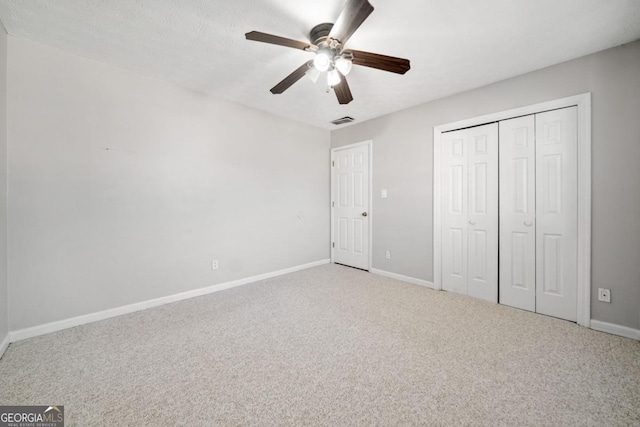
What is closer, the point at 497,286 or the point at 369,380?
the point at 369,380

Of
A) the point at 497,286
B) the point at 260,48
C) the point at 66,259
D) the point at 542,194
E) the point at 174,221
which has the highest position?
the point at 260,48

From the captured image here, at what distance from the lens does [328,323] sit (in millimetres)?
2312

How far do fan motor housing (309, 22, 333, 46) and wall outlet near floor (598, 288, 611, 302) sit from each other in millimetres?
3056

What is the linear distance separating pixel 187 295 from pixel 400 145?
11.0 ft

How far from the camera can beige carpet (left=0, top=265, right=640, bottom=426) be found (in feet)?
4.36

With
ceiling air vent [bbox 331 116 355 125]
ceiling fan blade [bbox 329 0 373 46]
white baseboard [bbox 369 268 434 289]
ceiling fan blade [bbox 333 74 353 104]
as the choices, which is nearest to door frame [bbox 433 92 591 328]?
white baseboard [bbox 369 268 434 289]

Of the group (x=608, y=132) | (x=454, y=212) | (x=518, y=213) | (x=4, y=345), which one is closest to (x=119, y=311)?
(x=4, y=345)

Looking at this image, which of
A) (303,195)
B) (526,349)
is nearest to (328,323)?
(526,349)

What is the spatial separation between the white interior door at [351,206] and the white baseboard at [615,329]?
A: 2.47 meters

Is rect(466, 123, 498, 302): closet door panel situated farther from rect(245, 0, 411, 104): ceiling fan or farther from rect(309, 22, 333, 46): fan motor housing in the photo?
rect(309, 22, 333, 46): fan motor housing

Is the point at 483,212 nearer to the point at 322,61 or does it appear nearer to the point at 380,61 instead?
the point at 380,61

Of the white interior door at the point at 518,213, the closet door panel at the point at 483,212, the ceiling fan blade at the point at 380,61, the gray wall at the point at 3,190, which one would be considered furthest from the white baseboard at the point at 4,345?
the white interior door at the point at 518,213

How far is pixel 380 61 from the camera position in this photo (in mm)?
1812

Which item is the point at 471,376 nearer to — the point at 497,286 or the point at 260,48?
the point at 497,286
